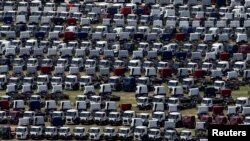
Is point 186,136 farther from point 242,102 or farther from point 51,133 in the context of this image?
point 242,102

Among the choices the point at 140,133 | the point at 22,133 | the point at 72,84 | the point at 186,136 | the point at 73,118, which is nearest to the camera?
the point at 186,136

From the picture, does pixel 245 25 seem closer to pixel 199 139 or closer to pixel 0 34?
pixel 0 34

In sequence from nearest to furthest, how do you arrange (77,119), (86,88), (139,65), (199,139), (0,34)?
(199,139)
(77,119)
(86,88)
(139,65)
(0,34)

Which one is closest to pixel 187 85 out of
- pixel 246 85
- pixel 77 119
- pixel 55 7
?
pixel 246 85

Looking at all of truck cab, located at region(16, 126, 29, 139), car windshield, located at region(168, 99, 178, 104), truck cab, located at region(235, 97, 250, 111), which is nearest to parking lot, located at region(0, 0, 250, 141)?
truck cab, located at region(16, 126, 29, 139)

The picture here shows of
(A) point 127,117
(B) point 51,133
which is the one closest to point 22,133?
(B) point 51,133

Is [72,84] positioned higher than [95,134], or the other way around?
[72,84]

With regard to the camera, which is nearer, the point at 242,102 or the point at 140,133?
the point at 140,133

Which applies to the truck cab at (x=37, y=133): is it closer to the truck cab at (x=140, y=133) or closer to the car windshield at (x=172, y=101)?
the truck cab at (x=140, y=133)

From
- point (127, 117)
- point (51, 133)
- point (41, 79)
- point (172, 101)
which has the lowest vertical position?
point (51, 133)
